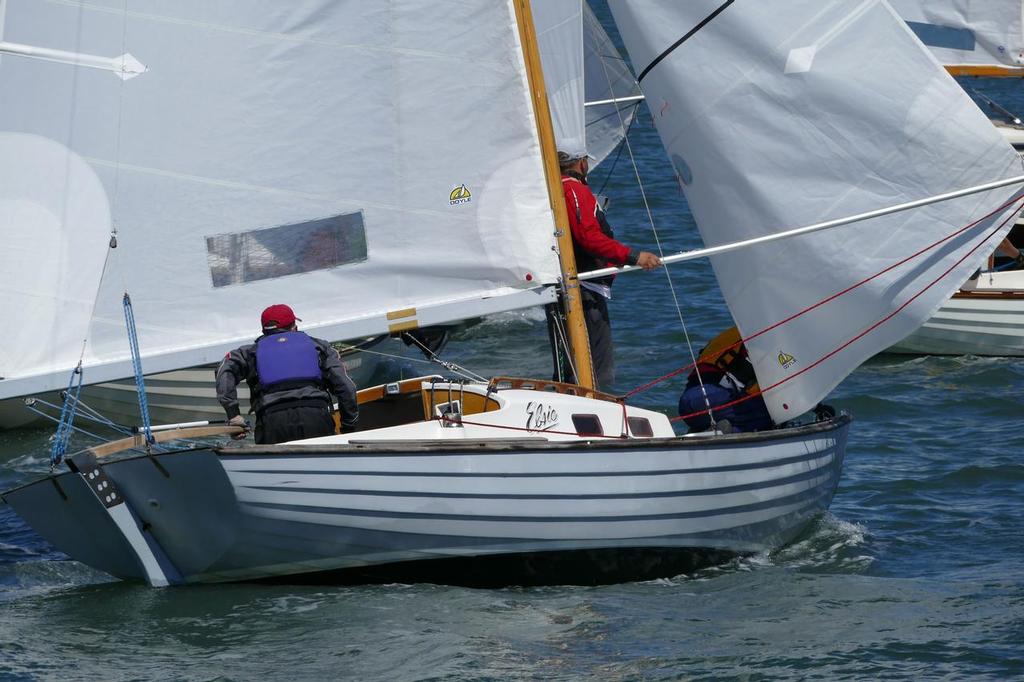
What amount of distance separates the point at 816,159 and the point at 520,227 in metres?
1.76

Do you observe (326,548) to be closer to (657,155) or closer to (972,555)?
(972,555)

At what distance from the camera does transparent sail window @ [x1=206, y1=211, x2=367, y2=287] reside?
344 inches

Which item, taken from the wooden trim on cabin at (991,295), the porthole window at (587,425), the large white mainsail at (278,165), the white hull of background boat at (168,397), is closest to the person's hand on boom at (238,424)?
the large white mainsail at (278,165)

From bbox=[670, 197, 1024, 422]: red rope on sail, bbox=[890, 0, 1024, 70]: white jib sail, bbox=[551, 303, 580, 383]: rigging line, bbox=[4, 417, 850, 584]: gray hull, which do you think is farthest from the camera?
bbox=[890, 0, 1024, 70]: white jib sail

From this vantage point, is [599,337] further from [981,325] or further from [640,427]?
[981,325]

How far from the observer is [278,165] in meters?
8.73

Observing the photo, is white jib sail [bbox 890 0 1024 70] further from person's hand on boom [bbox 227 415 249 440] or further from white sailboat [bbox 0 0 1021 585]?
person's hand on boom [bbox 227 415 249 440]

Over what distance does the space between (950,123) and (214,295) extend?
14.0 feet

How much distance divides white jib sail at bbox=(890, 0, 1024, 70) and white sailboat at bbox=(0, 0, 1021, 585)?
9.87m

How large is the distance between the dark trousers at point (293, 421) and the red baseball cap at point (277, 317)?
43 centimetres

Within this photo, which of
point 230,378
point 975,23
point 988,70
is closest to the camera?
point 230,378

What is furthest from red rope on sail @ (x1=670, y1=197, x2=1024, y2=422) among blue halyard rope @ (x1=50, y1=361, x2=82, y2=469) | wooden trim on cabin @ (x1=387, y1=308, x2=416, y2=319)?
blue halyard rope @ (x1=50, y1=361, x2=82, y2=469)

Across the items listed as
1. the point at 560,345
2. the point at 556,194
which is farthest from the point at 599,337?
the point at 556,194

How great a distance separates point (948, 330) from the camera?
589 inches
